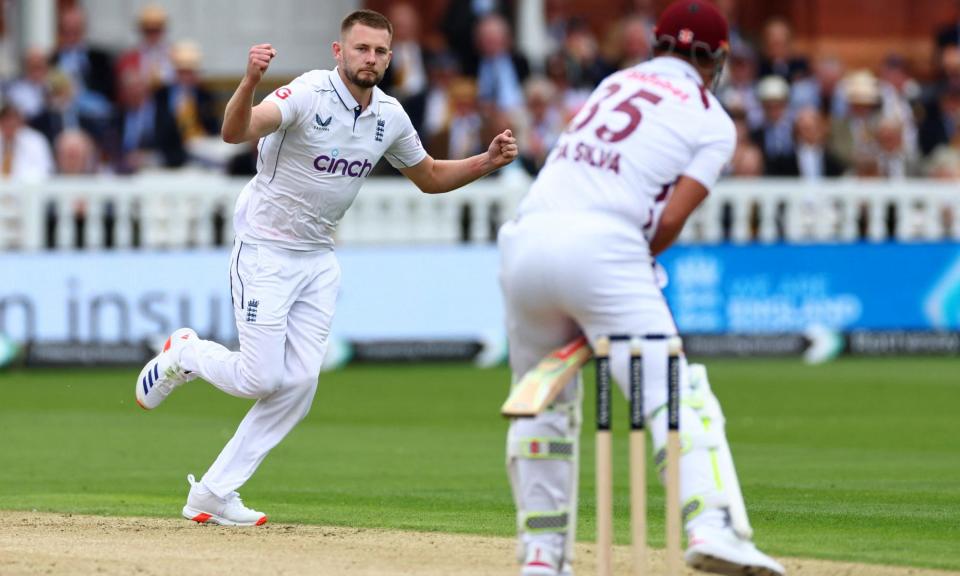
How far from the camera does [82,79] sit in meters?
20.4

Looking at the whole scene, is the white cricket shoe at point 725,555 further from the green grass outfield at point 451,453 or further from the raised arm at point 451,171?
the raised arm at point 451,171

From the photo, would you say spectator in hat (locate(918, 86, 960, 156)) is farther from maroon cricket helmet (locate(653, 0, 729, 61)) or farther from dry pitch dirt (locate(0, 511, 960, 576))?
maroon cricket helmet (locate(653, 0, 729, 61))

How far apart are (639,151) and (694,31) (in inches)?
19.8

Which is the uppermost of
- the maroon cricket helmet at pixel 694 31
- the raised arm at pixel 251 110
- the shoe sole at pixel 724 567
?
the maroon cricket helmet at pixel 694 31

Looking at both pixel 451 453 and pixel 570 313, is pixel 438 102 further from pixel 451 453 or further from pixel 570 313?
pixel 570 313

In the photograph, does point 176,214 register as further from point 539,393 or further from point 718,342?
point 539,393

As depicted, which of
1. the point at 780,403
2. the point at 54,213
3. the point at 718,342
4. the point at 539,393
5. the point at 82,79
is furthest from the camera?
the point at 82,79

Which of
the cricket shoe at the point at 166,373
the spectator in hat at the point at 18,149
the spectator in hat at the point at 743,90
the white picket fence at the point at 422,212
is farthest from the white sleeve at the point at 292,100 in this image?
the spectator in hat at the point at 743,90

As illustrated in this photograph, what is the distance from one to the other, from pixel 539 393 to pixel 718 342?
12792 millimetres

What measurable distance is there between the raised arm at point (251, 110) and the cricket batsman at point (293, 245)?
8.5 inches

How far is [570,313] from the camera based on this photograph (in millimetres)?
6859

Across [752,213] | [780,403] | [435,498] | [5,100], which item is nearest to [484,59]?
[752,213]

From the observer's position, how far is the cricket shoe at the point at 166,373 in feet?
30.5

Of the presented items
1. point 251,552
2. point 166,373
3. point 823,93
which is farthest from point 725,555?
point 823,93
